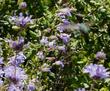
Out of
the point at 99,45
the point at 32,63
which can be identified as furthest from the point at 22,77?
the point at 99,45

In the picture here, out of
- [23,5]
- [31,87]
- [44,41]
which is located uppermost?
[23,5]

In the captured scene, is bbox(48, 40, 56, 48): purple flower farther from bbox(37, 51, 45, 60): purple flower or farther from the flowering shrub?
bbox(37, 51, 45, 60): purple flower

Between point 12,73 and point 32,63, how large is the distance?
26.7 inches

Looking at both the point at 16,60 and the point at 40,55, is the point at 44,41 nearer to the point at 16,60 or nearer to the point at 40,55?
the point at 40,55

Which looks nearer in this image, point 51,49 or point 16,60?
point 16,60

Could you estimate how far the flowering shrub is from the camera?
221cm

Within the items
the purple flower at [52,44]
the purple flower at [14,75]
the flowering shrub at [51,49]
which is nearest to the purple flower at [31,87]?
the flowering shrub at [51,49]

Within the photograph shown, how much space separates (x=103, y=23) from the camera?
334cm

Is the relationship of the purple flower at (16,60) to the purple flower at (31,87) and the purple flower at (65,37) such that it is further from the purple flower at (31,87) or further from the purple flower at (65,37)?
the purple flower at (65,37)

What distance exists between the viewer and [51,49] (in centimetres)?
262

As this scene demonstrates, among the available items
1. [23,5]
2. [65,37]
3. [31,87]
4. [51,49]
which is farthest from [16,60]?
[23,5]

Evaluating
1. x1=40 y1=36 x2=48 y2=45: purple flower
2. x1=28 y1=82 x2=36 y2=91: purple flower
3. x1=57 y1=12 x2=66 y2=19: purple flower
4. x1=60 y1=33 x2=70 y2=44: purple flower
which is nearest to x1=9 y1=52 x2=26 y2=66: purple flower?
x1=28 y1=82 x2=36 y2=91: purple flower

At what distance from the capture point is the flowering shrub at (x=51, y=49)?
221 centimetres

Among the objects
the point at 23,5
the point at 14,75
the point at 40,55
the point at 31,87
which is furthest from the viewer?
the point at 23,5
